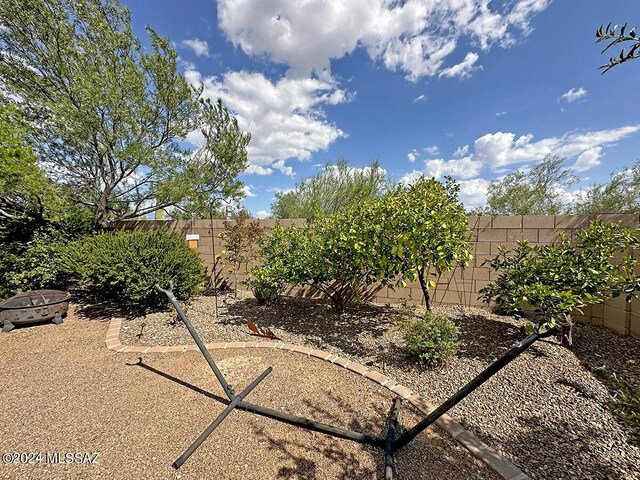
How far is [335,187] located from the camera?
1112cm

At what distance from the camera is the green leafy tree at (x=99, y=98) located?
15.3 ft

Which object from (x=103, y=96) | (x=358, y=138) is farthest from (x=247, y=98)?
(x=103, y=96)

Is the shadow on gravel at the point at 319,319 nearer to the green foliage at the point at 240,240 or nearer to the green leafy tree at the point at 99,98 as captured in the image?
the green foliage at the point at 240,240

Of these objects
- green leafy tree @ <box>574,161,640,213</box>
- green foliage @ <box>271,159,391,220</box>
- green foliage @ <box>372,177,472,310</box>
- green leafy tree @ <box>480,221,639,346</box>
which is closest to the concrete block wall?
green leafy tree @ <box>480,221,639,346</box>

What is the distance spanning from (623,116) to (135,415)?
821 cm

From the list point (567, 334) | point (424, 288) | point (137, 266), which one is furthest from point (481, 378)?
point (137, 266)

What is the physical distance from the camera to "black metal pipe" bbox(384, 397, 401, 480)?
141cm

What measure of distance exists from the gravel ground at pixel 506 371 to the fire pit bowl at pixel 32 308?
3.88 feet

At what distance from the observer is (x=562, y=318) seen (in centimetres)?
289

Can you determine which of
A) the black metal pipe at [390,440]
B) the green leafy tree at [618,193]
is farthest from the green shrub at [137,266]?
the green leafy tree at [618,193]

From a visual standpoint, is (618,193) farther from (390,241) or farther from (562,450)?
(562,450)

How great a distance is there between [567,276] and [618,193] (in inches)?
349

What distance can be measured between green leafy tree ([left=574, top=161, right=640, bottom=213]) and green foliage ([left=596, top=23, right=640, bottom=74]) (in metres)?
9.20

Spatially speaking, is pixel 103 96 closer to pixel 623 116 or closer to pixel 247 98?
pixel 247 98
